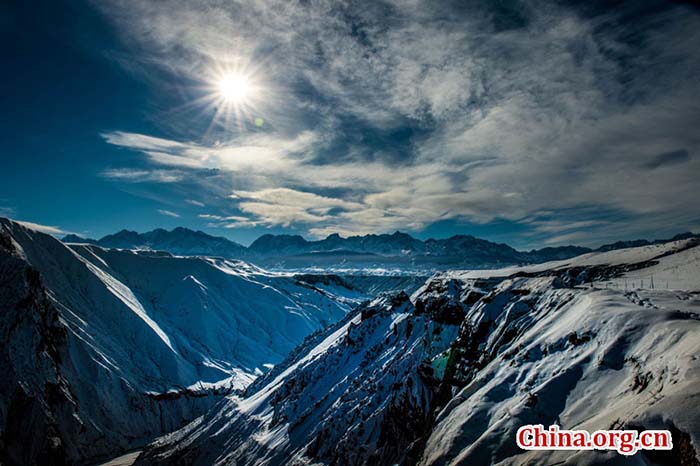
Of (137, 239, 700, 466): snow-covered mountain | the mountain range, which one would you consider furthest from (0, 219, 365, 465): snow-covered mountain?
(137, 239, 700, 466): snow-covered mountain

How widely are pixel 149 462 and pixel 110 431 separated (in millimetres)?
22002

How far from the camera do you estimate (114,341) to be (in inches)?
3396

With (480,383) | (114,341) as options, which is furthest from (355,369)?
(114,341)

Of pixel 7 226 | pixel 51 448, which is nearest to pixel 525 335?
pixel 51 448

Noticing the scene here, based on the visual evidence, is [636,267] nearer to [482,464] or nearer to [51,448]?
[482,464]

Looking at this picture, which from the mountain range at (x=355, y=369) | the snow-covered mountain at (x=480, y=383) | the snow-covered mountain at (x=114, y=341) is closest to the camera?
the snow-covered mountain at (x=480, y=383)

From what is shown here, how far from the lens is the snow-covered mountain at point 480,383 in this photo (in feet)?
53.0

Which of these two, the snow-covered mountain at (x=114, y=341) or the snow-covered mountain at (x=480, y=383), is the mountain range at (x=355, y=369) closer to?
the snow-covered mountain at (x=480, y=383)

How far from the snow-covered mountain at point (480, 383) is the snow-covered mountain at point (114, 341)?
57.2 ft

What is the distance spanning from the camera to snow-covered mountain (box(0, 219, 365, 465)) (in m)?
57.4

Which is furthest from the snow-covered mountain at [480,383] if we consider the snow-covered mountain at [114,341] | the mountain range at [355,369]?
the snow-covered mountain at [114,341]

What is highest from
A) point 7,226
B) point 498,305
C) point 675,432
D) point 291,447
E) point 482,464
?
point 7,226

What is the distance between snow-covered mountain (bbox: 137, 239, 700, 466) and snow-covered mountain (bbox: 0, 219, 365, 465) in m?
17.4

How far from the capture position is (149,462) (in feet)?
175
